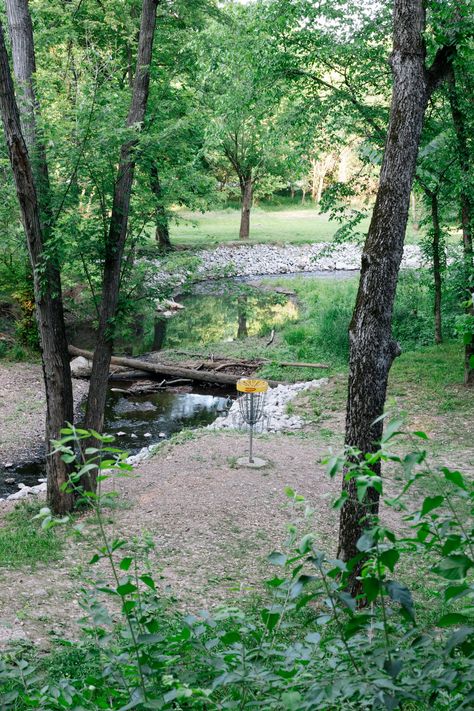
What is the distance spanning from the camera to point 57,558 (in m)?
6.80

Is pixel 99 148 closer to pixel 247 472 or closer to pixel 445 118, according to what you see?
pixel 247 472

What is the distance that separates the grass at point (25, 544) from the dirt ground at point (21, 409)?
410 centimetres

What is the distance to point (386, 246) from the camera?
5598 mm

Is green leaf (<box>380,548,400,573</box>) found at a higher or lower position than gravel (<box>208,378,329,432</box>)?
higher

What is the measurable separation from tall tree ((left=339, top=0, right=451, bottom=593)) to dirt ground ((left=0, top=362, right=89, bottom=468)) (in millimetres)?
7963

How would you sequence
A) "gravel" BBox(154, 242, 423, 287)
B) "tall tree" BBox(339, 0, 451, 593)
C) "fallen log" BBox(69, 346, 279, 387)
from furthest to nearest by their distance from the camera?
"gravel" BBox(154, 242, 423, 287), "fallen log" BBox(69, 346, 279, 387), "tall tree" BBox(339, 0, 451, 593)

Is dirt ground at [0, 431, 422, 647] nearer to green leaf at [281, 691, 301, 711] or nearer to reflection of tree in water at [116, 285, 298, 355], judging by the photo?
green leaf at [281, 691, 301, 711]

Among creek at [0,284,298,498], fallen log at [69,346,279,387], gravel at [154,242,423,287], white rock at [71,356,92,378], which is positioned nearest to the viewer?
creek at [0,284,298,498]

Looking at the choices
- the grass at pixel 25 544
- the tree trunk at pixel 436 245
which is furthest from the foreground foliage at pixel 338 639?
the tree trunk at pixel 436 245

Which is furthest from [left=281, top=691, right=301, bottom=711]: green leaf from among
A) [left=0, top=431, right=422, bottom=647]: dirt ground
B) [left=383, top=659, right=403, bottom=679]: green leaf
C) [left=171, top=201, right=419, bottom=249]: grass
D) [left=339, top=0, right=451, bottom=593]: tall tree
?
[left=171, top=201, right=419, bottom=249]: grass

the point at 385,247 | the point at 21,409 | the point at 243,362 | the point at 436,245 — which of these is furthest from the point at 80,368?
the point at 385,247

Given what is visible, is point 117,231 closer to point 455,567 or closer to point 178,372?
point 455,567

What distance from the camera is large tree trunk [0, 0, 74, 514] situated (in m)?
7.87

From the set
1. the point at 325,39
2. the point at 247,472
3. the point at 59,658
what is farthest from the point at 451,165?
the point at 59,658
